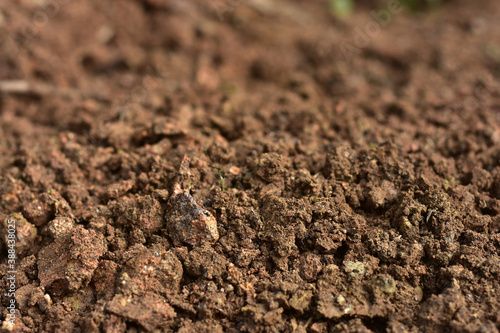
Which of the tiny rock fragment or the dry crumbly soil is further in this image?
the tiny rock fragment

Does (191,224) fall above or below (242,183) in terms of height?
below

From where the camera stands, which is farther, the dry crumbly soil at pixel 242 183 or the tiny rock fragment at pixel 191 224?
the tiny rock fragment at pixel 191 224

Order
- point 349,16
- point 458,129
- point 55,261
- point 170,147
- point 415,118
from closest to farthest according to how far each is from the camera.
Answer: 1. point 55,261
2. point 170,147
3. point 458,129
4. point 415,118
5. point 349,16

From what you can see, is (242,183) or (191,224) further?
(242,183)

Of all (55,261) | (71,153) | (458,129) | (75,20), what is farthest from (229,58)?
(55,261)

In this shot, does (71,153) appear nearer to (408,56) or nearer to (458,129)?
(458,129)
